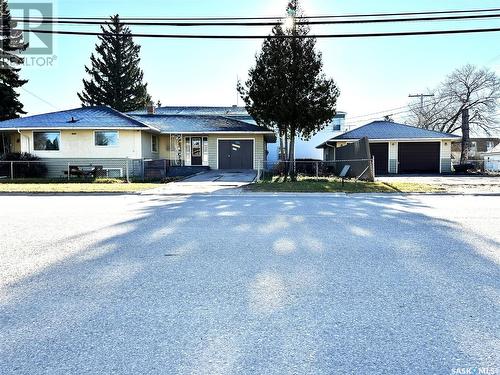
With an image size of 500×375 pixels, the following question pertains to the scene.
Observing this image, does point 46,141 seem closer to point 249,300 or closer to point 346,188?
point 346,188

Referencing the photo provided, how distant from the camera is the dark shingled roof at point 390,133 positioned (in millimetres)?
31094

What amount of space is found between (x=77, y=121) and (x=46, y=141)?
2472 millimetres

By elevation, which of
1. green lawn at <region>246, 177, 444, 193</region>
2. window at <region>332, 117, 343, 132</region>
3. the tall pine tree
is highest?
the tall pine tree

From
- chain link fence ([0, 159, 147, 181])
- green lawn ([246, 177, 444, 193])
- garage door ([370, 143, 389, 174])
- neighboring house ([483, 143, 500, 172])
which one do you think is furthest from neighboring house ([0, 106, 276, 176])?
neighboring house ([483, 143, 500, 172])

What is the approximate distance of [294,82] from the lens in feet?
67.9

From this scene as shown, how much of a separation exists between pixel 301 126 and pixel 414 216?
12.7m

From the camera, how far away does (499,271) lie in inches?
185

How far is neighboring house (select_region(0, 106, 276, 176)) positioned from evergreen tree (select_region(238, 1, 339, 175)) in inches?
148

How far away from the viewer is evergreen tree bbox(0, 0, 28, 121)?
3500cm

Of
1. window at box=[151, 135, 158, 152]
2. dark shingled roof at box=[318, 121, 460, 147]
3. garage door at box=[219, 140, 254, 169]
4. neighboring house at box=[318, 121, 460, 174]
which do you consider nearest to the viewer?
garage door at box=[219, 140, 254, 169]

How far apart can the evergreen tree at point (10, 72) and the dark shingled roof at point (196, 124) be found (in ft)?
43.6

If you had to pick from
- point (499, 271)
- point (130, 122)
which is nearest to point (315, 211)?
point (499, 271)

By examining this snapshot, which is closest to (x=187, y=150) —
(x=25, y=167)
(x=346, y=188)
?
(x=25, y=167)

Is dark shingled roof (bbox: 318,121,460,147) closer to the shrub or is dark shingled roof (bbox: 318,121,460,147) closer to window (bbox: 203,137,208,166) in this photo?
window (bbox: 203,137,208,166)
